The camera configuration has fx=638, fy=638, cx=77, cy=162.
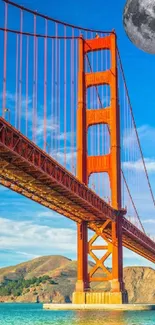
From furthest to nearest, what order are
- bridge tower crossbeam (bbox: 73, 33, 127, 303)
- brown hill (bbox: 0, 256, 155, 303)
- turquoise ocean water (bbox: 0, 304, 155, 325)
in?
1. brown hill (bbox: 0, 256, 155, 303)
2. bridge tower crossbeam (bbox: 73, 33, 127, 303)
3. turquoise ocean water (bbox: 0, 304, 155, 325)

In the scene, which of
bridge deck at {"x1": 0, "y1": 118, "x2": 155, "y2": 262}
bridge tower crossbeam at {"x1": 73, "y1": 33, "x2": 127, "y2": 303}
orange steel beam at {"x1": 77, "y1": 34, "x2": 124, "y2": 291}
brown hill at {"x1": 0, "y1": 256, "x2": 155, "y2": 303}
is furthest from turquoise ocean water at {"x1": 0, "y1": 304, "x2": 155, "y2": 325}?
brown hill at {"x1": 0, "y1": 256, "x2": 155, "y2": 303}

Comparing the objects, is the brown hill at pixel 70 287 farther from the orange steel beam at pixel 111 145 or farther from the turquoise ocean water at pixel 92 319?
the turquoise ocean water at pixel 92 319

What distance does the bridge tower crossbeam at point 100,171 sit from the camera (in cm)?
3997

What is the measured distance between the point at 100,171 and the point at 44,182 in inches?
467

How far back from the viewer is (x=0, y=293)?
141125mm

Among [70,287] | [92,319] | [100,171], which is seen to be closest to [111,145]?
[100,171]

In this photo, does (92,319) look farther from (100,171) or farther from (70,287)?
(70,287)

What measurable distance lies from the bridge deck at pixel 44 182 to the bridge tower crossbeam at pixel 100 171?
1207mm

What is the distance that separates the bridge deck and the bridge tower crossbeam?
1.21 metres

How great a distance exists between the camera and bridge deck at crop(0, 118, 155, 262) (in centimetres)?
2427

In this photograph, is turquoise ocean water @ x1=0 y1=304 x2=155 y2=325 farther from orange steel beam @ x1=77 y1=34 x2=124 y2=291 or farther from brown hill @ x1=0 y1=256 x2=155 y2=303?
brown hill @ x1=0 y1=256 x2=155 y2=303

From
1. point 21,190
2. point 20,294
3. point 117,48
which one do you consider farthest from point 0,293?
point 21,190

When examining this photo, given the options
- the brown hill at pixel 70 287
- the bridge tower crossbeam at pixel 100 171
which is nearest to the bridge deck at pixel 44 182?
the bridge tower crossbeam at pixel 100 171

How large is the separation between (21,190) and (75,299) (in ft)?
38.8
